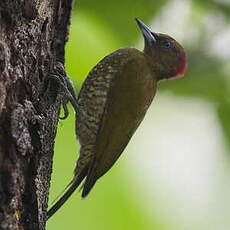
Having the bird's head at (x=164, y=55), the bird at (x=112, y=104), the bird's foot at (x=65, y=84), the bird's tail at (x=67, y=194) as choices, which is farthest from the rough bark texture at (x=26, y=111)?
the bird's head at (x=164, y=55)

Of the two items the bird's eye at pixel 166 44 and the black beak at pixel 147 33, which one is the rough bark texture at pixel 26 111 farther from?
the bird's eye at pixel 166 44

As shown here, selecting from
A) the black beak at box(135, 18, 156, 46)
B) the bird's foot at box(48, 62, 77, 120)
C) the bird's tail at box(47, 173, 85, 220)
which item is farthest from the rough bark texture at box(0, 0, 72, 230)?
the black beak at box(135, 18, 156, 46)

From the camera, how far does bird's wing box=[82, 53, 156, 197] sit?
14.3 ft

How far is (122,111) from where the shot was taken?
182 inches

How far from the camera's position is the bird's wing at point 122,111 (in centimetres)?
435

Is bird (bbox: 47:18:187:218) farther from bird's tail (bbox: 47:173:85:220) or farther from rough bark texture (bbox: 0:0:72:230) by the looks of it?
rough bark texture (bbox: 0:0:72:230)

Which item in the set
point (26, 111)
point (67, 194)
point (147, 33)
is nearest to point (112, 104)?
point (147, 33)

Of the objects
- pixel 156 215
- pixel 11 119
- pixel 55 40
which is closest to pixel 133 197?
pixel 156 215

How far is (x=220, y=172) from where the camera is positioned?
5645 mm

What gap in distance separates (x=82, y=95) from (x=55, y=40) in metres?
0.98

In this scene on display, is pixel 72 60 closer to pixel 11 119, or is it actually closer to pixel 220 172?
pixel 220 172

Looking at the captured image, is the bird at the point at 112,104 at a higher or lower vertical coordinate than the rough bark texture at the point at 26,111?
lower

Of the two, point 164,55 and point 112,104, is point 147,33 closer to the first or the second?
point 164,55

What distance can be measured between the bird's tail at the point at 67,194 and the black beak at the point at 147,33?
1.11 metres
